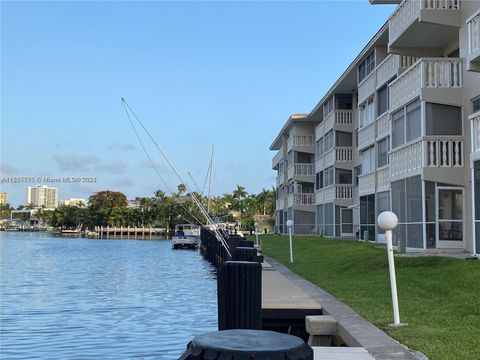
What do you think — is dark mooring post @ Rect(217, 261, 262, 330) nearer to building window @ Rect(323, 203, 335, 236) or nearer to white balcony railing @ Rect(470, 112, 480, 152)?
white balcony railing @ Rect(470, 112, 480, 152)

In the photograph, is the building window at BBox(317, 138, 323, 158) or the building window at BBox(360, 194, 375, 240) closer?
the building window at BBox(360, 194, 375, 240)

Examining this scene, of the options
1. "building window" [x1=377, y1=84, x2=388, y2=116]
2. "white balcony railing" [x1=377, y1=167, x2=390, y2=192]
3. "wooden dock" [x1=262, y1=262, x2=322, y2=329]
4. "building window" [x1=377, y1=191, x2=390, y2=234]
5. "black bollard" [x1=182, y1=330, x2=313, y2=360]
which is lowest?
"wooden dock" [x1=262, y1=262, x2=322, y2=329]

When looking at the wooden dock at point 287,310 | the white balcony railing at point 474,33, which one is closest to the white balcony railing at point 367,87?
the white balcony railing at point 474,33

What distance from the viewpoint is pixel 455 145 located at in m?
22.2

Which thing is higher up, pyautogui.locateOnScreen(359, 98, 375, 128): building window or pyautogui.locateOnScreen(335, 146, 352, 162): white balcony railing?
pyautogui.locateOnScreen(359, 98, 375, 128): building window

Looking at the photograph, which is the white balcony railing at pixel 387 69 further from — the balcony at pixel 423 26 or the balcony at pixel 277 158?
the balcony at pixel 277 158

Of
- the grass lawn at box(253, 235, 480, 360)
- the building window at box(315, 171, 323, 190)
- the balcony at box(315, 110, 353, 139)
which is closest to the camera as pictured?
the grass lawn at box(253, 235, 480, 360)

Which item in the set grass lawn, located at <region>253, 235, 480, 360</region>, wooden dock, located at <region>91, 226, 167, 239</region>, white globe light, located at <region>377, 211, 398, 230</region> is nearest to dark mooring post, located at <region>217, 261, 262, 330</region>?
grass lawn, located at <region>253, 235, 480, 360</region>

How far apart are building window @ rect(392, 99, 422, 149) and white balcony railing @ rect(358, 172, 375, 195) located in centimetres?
840

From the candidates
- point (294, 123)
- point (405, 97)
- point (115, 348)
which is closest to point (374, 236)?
point (405, 97)

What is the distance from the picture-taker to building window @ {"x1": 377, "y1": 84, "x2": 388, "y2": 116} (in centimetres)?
3282

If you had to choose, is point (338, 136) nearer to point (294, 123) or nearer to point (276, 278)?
point (294, 123)

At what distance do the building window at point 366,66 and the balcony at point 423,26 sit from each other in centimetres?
876

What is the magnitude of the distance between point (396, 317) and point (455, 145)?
43.6ft
